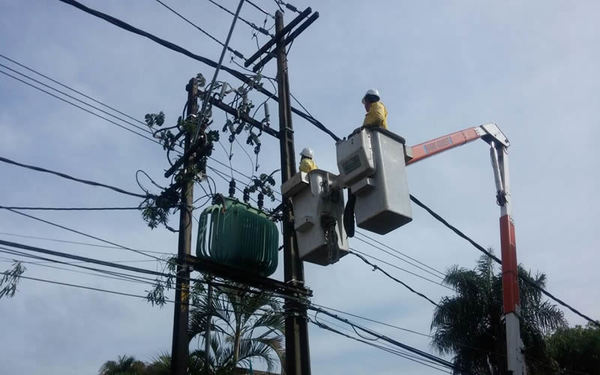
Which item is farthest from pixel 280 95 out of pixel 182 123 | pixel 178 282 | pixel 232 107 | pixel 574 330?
pixel 574 330

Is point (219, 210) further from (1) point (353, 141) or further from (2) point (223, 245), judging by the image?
(1) point (353, 141)

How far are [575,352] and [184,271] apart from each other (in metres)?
16.7

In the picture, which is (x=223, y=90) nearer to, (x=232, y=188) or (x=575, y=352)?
(x=232, y=188)

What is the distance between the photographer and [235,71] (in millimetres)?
11469

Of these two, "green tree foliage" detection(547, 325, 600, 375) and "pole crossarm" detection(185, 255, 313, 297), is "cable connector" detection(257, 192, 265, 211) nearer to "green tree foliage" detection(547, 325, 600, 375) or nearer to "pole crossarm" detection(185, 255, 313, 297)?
"pole crossarm" detection(185, 255, 313, 297)

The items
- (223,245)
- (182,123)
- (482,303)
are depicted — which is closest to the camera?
(223,245)

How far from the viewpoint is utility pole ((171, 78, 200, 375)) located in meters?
8.34

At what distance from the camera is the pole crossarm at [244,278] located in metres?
9.15

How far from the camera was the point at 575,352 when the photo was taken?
71.3 ft

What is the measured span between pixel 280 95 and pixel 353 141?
3.26m

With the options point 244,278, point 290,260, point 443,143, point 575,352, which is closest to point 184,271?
point 244,278

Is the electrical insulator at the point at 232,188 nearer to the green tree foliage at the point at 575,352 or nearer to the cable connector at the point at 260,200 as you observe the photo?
the cable connector at the point at 260,200

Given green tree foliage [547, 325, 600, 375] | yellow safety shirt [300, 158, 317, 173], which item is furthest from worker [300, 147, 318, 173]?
green tree foliage [547, 325, 600, 375]

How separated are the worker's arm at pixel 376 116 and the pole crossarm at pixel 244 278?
244cm
